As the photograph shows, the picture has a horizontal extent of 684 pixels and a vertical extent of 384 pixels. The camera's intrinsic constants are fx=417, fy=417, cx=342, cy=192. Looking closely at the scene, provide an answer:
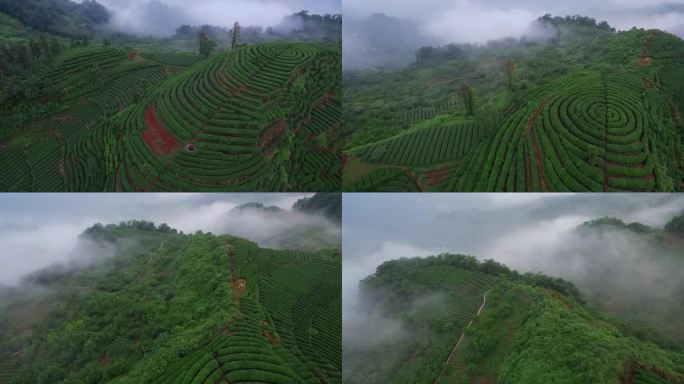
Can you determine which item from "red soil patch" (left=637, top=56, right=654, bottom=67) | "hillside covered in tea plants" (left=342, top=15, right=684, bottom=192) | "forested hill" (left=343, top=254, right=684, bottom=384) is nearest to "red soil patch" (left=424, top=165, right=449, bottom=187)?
"hillside covered in tea plants" (left=342, top=15, right=684, bottom=192)

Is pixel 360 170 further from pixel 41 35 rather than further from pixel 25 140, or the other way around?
pixel 41 35

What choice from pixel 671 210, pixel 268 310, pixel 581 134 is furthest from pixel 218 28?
pixel 671 210

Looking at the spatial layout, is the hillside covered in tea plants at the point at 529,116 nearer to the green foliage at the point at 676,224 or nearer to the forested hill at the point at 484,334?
the green foliage at the point at 676,224

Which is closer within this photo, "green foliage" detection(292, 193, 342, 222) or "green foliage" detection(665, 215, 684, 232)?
"green foliage" detection(665, 215, 684, 232)

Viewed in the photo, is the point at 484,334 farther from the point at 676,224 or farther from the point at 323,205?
the point at 676,224

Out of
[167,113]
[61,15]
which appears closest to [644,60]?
[167,113]

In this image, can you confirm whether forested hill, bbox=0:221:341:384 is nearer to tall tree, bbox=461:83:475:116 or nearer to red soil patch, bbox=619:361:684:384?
tall tree, bbox=461:83:475:116
